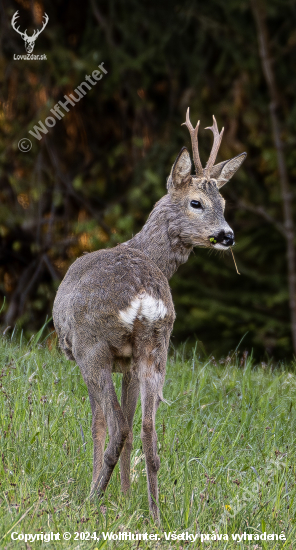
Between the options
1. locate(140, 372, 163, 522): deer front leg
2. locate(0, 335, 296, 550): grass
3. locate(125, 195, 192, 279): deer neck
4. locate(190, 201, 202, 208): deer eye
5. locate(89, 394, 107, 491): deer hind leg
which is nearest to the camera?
locate(0, 335, 296, 550): grass

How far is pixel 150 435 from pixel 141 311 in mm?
530

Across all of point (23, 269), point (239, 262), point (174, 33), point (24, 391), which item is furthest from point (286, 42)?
point (24, 391)

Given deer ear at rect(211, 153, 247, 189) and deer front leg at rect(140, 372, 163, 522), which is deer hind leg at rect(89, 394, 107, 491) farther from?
deer ear at rect(211, 153, 247, 189)

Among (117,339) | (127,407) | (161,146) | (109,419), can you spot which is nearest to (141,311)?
(117,339)

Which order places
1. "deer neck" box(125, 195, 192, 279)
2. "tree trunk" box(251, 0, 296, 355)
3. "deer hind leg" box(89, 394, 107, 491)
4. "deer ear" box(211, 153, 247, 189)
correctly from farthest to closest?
"tree trunk" box(251, 0, 296, 355) < "deer ear" box(211, 153, 247, 189) < "deer neck" box(125, 195, 192, 279) < "deer hind leg" box(89, 394, 107, 491)

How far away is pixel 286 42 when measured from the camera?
8.12 m

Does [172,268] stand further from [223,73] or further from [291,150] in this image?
[223,73]

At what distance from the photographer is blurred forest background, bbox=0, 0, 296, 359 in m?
7.52

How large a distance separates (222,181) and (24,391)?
1739mm

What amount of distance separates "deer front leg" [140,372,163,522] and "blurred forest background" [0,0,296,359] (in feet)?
14.1

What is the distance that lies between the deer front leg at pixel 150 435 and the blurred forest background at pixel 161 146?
430cm

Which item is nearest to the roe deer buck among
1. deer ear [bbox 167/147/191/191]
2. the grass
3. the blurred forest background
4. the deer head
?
the grass

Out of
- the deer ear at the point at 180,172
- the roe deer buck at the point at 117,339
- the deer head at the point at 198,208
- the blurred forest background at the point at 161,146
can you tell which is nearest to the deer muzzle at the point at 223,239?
the deer head at the point at 198,208

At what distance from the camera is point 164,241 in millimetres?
3859
